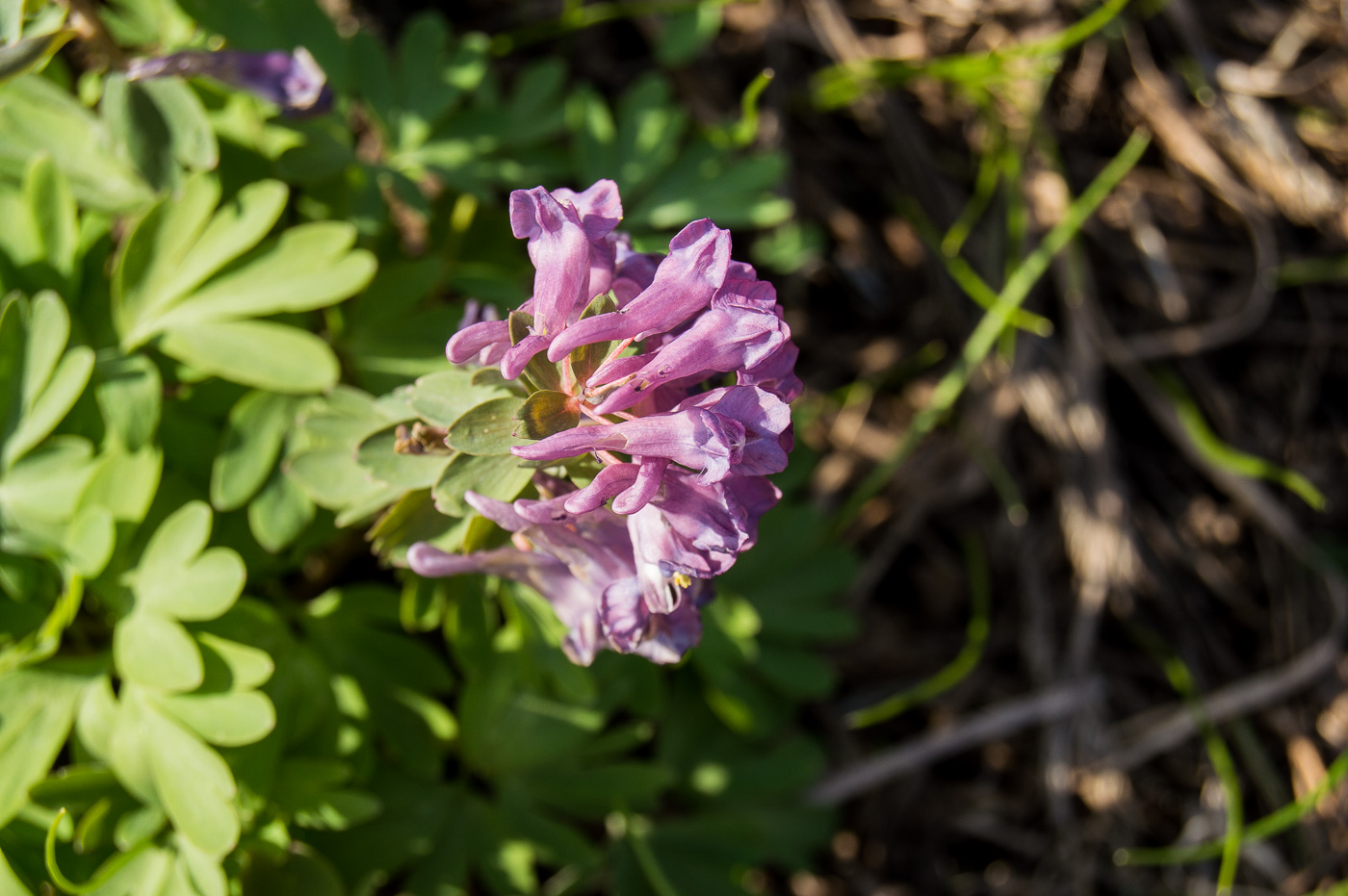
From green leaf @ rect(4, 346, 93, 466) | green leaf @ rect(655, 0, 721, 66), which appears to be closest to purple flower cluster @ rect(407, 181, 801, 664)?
green leaf @ rect(4, 346, 93, 466)

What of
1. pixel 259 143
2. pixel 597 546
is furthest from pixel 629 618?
pixel 259 143

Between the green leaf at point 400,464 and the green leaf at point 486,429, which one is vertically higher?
the green leaf at point 486,429

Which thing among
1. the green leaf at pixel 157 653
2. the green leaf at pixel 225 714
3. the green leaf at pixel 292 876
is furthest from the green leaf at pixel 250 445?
the green leaf at pixel 292 876

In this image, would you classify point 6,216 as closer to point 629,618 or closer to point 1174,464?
point 629,618

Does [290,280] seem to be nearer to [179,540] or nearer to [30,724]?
[179,540]

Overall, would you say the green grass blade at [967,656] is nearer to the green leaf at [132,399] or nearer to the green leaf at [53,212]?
the green leaf at [132,399]

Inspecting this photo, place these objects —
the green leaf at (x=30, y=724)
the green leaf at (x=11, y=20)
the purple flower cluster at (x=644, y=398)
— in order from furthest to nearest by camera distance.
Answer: the green leaf at (x=30, y=724) < the green leaf at (x=11, y=20) < the purple flower cluster at (x=644, y=398)

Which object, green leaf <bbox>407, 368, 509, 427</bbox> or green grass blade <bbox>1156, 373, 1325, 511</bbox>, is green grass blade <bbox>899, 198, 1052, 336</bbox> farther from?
green leaf <bbox>407, 368, 509, 427</bbox>
